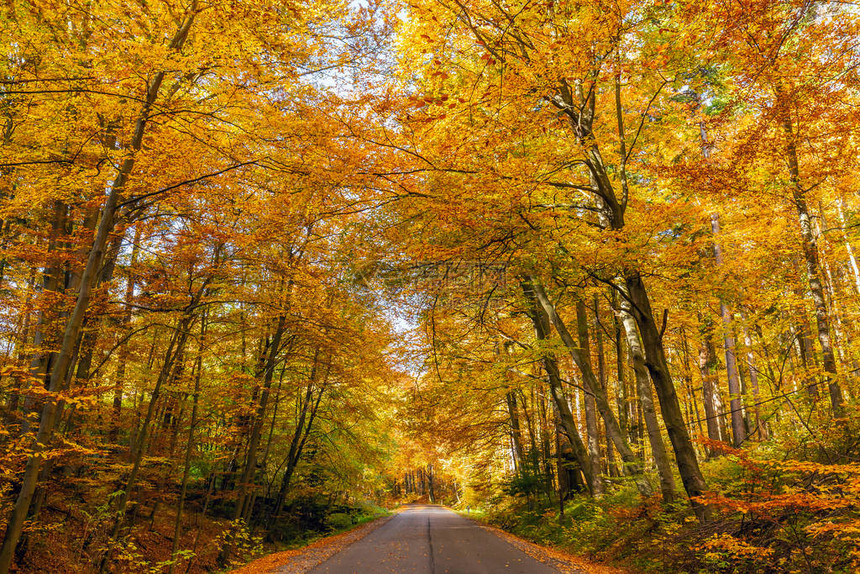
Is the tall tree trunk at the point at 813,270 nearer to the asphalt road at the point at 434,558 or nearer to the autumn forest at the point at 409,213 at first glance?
the autumn forest at the point at 409,213

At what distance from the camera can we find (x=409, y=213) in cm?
654

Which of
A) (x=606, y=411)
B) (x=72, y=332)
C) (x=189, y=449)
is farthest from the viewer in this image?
(x=606, y=411)

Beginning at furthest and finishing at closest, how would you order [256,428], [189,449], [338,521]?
1. [338,521]
2. [256,428]
3. [189,449]

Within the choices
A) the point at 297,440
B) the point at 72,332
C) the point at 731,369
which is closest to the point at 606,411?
the point at 731,369

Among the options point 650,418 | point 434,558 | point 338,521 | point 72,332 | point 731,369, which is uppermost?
point 72,332

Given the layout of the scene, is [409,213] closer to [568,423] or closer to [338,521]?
[568,423]

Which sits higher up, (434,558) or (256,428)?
(256,428)

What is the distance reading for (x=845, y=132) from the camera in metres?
7.08

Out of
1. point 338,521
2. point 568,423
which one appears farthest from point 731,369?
point 338,521

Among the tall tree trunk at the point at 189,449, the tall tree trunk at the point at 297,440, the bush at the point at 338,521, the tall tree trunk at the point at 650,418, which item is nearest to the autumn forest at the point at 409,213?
the tall tree trunk at the point at 650,418

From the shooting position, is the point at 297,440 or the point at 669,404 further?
the point at 297,440

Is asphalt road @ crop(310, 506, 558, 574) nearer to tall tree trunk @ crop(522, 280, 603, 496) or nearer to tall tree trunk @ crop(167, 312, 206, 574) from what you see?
tall tree trunk @ crop(522, 280, 603, 496)

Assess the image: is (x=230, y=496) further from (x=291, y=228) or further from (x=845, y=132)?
(x=845, y=132)

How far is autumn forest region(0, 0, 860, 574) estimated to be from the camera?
5.61 meters
